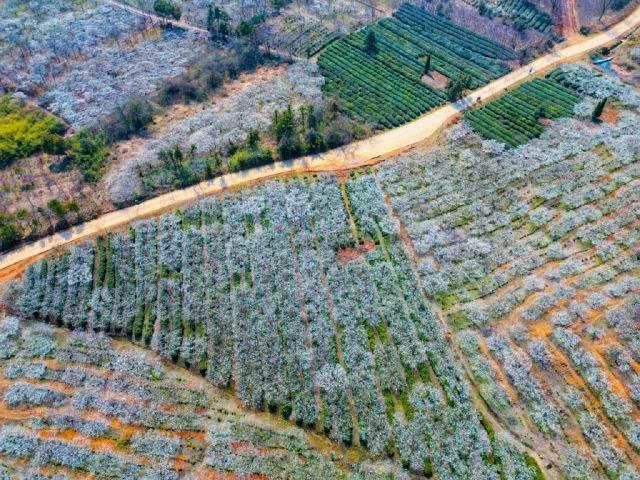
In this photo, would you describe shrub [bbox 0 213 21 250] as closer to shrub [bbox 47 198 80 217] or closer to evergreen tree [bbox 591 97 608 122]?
shrub [bbox 47 198 80 217]

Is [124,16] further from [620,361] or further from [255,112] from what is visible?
[620,361]

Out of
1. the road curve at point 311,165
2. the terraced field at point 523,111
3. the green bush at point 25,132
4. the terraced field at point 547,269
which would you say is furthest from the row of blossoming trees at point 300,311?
the terraced field at point 523,111

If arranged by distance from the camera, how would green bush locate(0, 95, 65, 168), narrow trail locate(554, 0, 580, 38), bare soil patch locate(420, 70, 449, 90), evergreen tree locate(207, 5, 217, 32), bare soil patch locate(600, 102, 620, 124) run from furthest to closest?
narrow trail locate(554, 0, 580, 38) < evergreen tree locate(207, 5, 217, 32) < bare soil patch locate(420, 70, 449, 90) < bare soil patch locate(600, 102, 620, 124) < green bush locate(0, 95, 65, 168)

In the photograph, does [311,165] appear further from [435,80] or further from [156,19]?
[156,19]

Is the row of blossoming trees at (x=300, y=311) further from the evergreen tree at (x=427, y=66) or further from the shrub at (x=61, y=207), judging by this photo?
the evergreen tree at (x=427, y=66)

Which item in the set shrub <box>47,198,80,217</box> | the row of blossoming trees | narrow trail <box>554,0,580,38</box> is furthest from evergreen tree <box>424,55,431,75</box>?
shrub <box>47,198,80,217</box>
